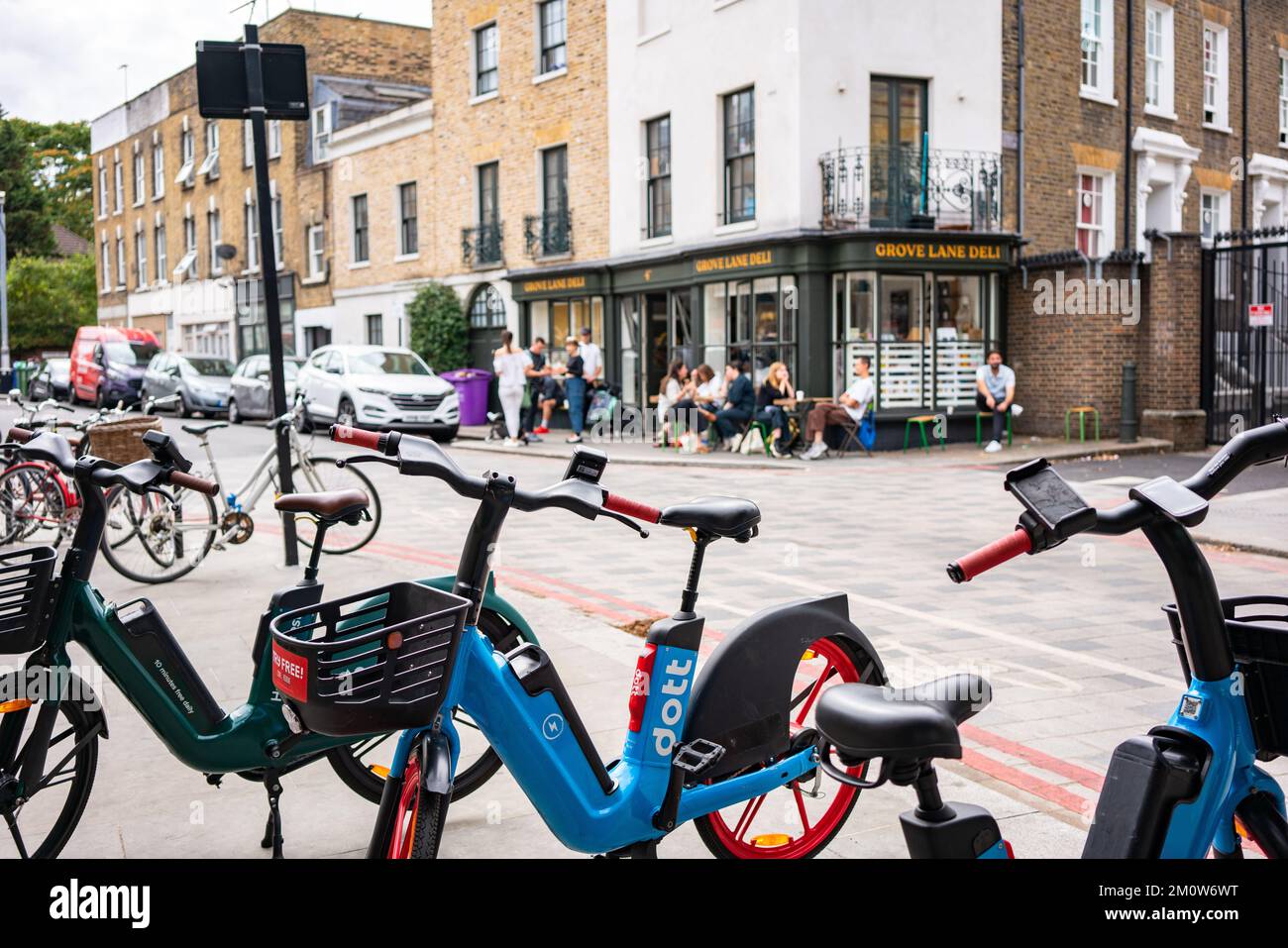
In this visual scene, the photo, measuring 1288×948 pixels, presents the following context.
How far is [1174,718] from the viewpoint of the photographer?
234 cm

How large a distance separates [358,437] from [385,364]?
20.3 meters

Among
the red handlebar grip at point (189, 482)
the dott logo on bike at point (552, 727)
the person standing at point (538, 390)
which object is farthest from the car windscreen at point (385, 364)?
the dott logo on bike at point (552, 727)

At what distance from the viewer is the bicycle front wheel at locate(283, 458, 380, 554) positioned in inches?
375

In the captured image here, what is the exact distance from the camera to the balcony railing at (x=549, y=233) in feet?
83.8

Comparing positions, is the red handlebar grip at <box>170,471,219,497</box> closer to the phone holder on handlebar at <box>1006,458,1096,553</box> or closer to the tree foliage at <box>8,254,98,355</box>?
the phone holder on handlebar at <box>1006,458,1096,553</box>

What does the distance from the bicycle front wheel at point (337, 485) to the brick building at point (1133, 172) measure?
13.6m

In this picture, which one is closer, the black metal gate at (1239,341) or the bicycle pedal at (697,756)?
the bicycle pedal at (697,756)

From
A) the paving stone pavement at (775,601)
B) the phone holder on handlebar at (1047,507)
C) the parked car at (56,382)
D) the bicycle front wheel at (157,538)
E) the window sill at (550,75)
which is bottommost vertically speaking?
the paving stone pavement at (775,601)

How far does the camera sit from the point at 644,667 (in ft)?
11.0

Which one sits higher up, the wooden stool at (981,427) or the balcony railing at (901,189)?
the balcony railing at (901,189)

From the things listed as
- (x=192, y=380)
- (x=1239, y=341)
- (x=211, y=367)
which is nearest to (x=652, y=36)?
(x=1239, y=341)

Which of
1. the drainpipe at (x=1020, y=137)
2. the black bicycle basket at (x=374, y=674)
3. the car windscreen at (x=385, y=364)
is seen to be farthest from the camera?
the car windscreen at (x=385, y=364)

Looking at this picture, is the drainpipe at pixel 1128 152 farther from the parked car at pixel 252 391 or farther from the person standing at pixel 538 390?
the parked car at pixel 252 391
